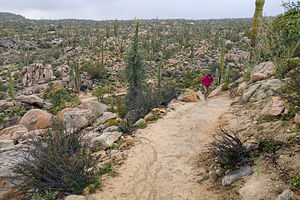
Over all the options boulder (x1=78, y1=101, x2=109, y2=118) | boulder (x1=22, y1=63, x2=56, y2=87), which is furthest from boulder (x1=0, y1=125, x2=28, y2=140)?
boulder (x1=22, y1=63, x2=56, y2=87)

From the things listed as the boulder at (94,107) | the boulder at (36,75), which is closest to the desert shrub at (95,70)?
the boulder at (36,75)

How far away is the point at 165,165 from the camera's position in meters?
4.44

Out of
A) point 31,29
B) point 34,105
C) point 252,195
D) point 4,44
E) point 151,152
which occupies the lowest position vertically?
point 34,105

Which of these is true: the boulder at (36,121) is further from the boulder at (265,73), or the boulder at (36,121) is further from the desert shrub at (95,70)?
the desert shrub at (95,70)

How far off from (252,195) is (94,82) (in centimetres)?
2298

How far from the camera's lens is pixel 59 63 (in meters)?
27.3

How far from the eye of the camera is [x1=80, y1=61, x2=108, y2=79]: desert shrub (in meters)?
24.3

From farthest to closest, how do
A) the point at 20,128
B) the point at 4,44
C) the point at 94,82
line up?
the point at 4,44, the point at 94,82, the point at 20,128

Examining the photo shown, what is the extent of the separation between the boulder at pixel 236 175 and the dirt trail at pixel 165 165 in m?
0.30

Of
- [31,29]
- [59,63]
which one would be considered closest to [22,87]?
[59,63]

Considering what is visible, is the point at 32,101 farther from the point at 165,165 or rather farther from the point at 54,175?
the point at 165,165

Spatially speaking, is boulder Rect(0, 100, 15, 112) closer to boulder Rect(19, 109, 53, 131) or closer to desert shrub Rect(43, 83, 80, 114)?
desert shrub Rect(43, 83, 80, 114)

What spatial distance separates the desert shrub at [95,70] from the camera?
2433cm

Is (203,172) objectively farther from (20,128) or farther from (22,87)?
(22,87)
